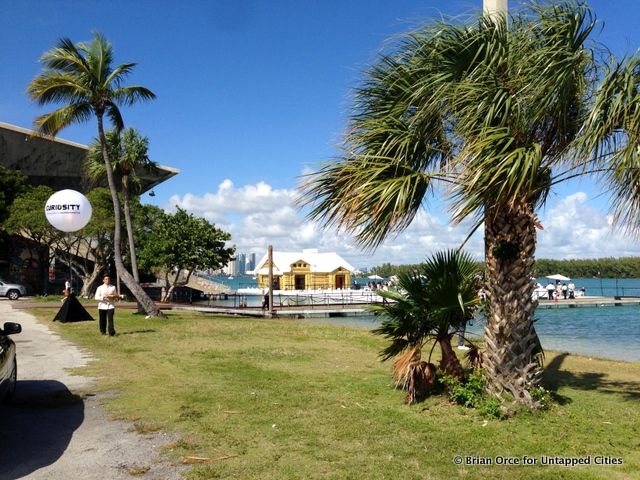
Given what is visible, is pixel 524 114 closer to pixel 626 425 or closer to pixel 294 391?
pixel 626 425

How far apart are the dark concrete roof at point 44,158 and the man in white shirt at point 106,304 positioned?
31887 mm

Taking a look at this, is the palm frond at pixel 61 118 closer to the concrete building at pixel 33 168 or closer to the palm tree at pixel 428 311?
the palm tree at pixel 428 311

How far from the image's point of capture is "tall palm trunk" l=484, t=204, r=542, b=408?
21.1ft

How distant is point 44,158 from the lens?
156ft

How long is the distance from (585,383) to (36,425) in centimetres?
817

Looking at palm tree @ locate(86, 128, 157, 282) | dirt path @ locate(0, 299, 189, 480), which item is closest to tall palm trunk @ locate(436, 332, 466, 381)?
dirt path @ locate(0, 299, 189, 480)

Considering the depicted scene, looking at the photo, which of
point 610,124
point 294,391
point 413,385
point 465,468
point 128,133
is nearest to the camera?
Result: point 465,468

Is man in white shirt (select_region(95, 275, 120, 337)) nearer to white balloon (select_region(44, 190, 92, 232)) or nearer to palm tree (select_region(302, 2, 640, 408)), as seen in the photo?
white balloon (select_region(44, 190, 92, 232))

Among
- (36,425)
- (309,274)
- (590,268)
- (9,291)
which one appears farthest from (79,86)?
(590,268)

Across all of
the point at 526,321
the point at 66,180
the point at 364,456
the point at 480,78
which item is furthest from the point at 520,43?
the point at 66,180

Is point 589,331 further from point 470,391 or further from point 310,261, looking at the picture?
point 310,261

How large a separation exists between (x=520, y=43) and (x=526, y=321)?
10.3 ft

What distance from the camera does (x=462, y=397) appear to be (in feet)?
22.0

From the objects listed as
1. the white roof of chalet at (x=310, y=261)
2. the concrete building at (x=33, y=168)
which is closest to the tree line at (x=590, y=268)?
the white roof of chalet at (x=310, y=261)
